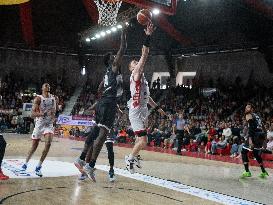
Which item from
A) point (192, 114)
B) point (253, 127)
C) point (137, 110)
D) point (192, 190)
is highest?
point (192, 114)

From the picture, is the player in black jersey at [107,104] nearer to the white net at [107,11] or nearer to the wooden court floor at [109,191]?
the wooden court floor at [109,191]

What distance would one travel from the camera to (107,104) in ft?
22.3

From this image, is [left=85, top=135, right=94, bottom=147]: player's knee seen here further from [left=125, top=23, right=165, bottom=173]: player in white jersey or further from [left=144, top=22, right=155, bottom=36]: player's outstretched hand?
[left=144, top=22, right=155, bottom=36]: player's outstretched hand

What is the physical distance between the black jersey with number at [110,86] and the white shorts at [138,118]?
20.4 inches

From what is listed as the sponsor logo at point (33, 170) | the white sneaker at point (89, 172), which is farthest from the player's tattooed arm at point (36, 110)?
the white sneaker at point (89, 172)

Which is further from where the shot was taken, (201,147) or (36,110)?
(201,147)

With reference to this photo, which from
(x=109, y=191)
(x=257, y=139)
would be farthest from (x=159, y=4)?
(x=109, y=191)

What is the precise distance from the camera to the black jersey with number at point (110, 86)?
22.6 ft

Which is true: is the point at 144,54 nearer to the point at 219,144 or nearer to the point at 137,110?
the point at 137,110

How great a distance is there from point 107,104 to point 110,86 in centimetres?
35

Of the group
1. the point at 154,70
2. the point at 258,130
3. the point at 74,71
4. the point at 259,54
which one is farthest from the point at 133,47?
A: the point at 258,130

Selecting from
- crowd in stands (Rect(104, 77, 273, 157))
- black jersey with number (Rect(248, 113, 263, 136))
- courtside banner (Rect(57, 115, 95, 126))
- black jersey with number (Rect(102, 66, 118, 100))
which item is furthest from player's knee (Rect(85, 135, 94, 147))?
courtside banner (Rect(57, 115, 95, 126))

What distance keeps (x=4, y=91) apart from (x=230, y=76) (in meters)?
16.9

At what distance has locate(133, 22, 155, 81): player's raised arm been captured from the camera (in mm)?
6652
